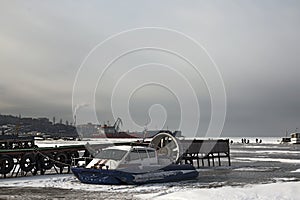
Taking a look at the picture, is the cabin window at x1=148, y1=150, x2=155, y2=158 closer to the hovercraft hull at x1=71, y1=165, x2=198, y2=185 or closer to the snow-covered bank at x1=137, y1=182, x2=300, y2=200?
the hovercraft hull at x1=71, y1=165, x2=198, y2=185

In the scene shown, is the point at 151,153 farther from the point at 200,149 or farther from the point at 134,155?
the point at 200,149

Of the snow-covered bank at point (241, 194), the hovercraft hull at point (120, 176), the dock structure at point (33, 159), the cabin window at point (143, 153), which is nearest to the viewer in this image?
the snow-covered bank at point (241, 194)

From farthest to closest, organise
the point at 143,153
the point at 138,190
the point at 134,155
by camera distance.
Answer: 1. the point at 143,153
2. the point at 134,155
3. the point at 138,190

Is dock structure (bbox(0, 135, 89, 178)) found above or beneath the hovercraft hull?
above

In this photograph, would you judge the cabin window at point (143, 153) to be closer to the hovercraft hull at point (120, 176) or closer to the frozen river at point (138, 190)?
the hovercraft hull at point (120, 176)

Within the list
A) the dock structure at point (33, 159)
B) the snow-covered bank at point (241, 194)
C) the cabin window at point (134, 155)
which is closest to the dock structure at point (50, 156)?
the dock structure at point (33, 159)

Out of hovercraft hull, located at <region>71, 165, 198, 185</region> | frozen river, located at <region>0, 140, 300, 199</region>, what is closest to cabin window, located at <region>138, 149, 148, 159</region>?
hovercraft hull, located at <region>71, 165, 198, 185</region>

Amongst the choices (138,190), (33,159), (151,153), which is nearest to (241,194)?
(138,190)

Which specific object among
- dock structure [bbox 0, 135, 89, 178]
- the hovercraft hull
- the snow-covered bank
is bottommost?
the snow-covered bank

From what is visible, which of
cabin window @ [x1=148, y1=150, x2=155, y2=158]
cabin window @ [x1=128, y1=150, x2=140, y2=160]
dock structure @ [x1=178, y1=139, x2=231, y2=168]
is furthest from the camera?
dock structure @ [x1=178, y1=139, x2=231, y2=168]

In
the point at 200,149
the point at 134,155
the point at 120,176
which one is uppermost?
the point at 200,149

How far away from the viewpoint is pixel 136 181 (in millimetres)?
17562

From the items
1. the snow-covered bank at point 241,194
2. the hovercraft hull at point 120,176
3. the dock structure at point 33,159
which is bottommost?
the snow-covered bank at point 241,194

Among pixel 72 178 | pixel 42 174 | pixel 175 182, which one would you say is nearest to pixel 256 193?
pixel 175 182
